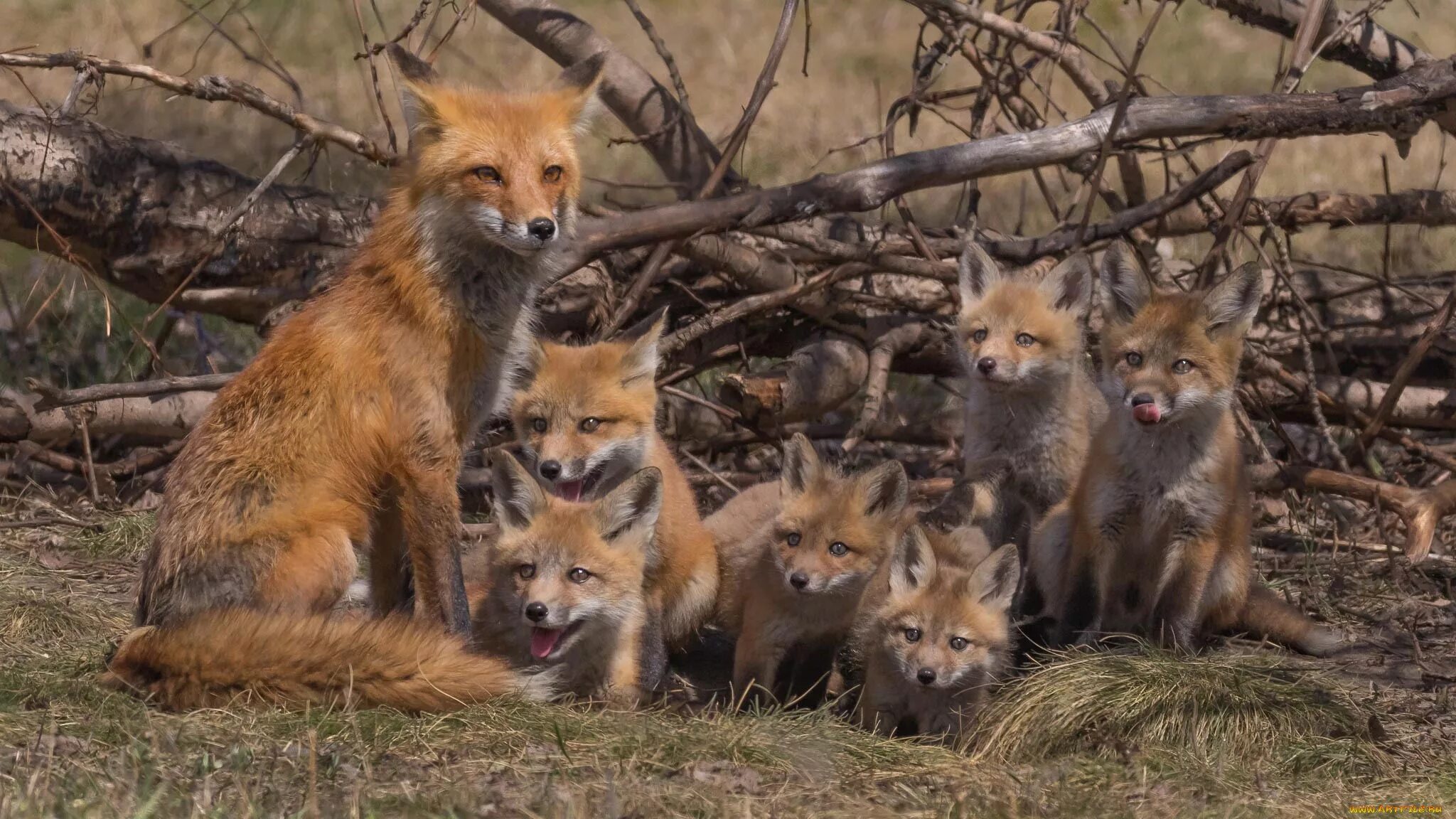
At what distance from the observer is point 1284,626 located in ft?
17.4

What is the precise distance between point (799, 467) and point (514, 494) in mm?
1054

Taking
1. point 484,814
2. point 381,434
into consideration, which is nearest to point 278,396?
point 381,434

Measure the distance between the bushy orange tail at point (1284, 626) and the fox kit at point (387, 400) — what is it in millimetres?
3051

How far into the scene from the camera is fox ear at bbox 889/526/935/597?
4.63m

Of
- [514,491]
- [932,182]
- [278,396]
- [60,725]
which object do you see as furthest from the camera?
[932,182]

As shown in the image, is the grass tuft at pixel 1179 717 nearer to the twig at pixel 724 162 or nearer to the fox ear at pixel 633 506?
the fox ear at pixel 633 506

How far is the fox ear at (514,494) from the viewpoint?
186 inches

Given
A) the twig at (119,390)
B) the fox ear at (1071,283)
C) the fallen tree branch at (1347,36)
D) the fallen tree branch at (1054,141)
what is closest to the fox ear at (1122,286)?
the fox ear at (1071,283)

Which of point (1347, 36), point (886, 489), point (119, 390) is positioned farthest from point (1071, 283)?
point (119, 390)

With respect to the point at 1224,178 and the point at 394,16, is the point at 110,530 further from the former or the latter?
the point at 394,16

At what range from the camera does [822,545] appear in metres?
4.75

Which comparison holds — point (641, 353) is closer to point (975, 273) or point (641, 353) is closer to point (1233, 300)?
point (975, 273)

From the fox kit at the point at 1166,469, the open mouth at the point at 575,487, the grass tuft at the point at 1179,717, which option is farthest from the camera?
the open mouth at the point at 575,487

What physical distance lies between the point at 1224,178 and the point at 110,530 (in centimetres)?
537
